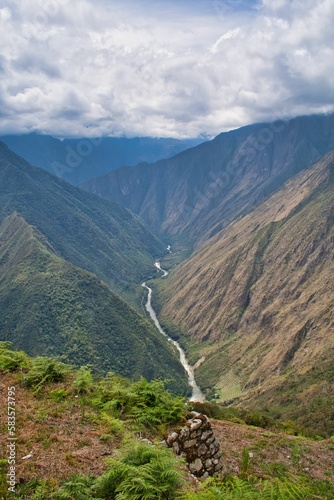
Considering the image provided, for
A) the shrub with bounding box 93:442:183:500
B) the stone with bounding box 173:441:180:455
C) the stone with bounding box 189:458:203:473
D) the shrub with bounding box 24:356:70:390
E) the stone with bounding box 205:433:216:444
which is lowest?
the stone with bounding box 189:458:203:473

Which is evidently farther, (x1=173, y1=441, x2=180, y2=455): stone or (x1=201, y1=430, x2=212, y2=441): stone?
(x1=201, y1=430, x2=212, y2=441): stone

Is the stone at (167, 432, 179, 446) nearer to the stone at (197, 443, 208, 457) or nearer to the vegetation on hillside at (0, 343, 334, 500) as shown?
the vegetation on hillside at (0, 343, 334, 500)

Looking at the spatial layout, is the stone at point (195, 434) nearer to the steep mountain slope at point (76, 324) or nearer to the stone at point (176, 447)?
the stone at point (176, 447)

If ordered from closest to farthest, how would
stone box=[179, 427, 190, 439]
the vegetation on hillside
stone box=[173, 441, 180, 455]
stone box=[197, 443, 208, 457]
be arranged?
the vegetation on hillside < stone box=[173, 441, 180, 455] < stone box=[197, 443, 208, 457] < stone box=[179, 427, 190, 439]

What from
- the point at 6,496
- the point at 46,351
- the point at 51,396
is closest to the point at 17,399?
the point at 51,396

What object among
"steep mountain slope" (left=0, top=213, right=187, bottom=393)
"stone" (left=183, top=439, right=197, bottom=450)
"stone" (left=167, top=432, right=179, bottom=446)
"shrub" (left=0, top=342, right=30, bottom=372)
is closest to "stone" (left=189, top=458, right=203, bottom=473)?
"stone" (left=183, top=439, right=197, bottom=450)

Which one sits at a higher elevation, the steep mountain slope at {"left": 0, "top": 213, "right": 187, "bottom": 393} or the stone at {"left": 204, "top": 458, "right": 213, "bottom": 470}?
the stone at {"left": 204, "top": 458, "right": 213, "bottom": 470}
